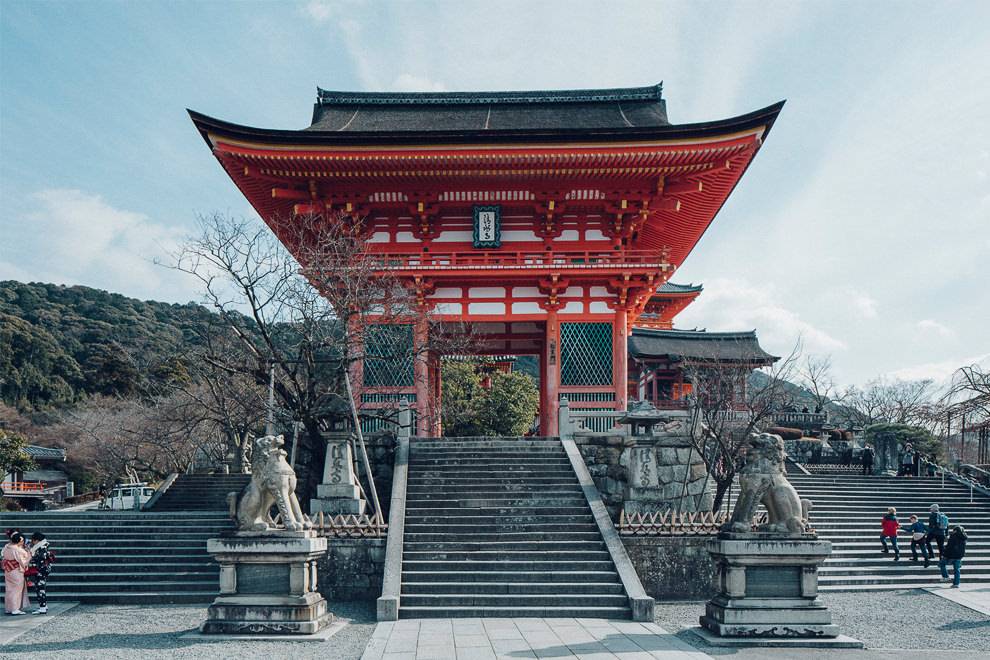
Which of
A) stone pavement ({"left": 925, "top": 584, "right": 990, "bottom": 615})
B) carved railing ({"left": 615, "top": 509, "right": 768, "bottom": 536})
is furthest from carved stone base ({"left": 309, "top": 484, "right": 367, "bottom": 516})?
stone pavement ({"left": 925, "top": 584, "right": 990, "bottom": 615})

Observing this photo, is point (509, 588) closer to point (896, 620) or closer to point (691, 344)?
point (896, 620)

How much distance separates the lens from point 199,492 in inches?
737

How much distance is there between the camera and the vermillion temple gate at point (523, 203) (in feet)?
54.7

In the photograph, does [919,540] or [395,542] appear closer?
[395,542]

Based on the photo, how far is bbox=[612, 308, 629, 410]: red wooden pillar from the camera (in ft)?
57.3

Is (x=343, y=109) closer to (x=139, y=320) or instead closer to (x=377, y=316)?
(x=377, y=316)

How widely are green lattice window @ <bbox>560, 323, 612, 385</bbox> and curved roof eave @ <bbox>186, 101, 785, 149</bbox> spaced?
5.18 m

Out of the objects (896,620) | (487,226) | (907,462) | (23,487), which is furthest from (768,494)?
(23,487)

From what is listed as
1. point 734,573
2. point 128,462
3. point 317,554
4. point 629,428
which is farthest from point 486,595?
point 128,462

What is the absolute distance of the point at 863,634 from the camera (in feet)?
29.8

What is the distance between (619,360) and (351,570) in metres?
9.48

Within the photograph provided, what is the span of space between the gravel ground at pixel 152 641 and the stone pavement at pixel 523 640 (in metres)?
0.48

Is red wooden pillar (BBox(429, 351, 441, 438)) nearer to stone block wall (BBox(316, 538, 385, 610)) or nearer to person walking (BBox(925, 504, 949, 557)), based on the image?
stone block wall (BBox(316, 538, 385, 610))

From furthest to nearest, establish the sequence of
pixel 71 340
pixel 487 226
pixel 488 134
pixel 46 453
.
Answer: pixel 71 340 → pixel 46 453 → pixel 487 226 → pixel 488 134
